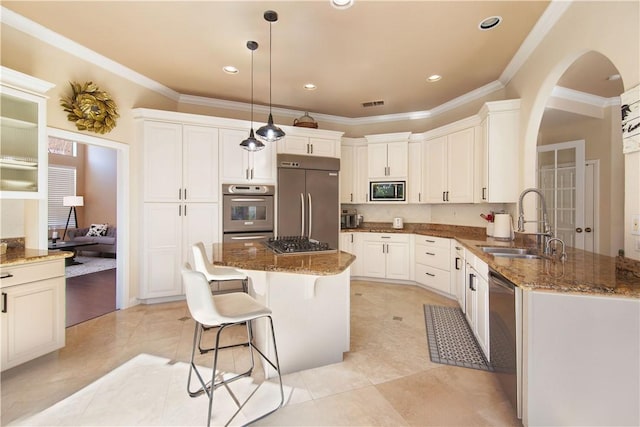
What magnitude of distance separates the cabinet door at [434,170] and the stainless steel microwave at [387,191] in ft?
1.15

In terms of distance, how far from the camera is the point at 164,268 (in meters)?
3.59

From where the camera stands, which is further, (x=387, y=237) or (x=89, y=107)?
(x=387, y=237)

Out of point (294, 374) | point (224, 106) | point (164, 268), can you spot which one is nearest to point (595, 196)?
point (294, 374)

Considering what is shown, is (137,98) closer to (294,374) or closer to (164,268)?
(164,268)

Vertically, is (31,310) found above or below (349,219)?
below

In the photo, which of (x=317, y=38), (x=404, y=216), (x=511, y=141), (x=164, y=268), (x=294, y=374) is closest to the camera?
(x=294, y=374)

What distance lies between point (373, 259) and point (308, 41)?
3.26 metres

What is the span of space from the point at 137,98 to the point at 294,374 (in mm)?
3766

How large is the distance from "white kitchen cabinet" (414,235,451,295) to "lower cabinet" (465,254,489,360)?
1.07m

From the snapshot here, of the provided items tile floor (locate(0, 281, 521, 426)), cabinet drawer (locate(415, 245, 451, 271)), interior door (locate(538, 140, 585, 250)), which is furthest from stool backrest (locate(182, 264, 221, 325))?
interior door (locate(538, 140, 585, 250))

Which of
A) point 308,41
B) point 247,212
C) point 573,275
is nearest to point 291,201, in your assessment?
point 247,212

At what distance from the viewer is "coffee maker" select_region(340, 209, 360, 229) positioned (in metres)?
4.98

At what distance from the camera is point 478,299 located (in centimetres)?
240

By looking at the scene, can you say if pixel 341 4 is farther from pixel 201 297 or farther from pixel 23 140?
pixel 23 140
